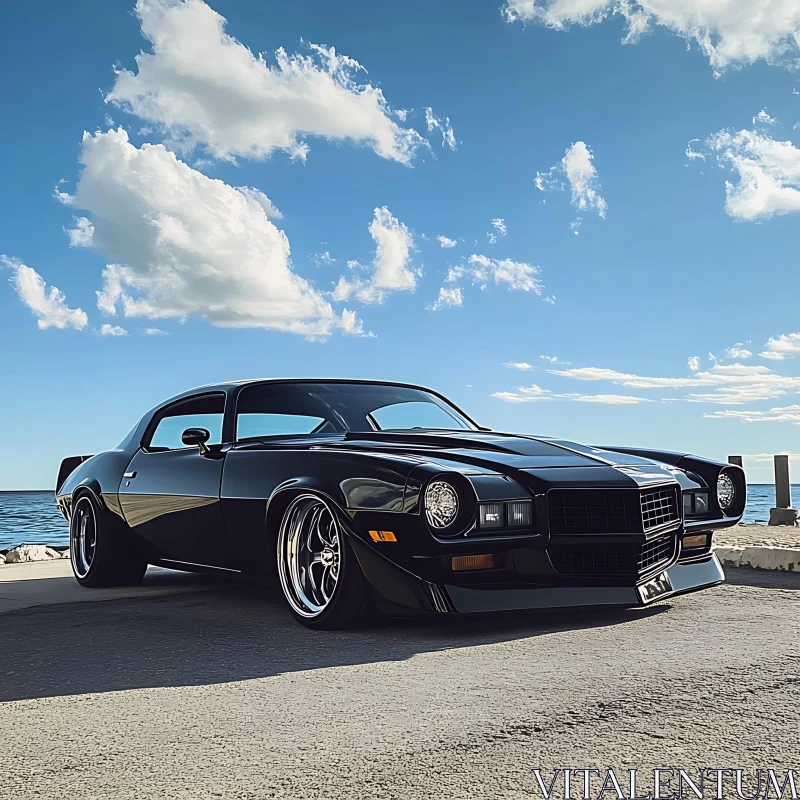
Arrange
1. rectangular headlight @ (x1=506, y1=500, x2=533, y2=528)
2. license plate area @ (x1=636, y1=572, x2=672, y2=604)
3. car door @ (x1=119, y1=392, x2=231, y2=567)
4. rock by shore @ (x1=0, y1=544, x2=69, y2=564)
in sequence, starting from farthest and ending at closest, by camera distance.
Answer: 1. rock by shore @ (x1=0, y1=544, x2=69, y2=564)
2. car door @ (x1=119, y1=392, x2=231, y2=567)
3. license plate area @ (x1=636, y1=572, x2=672, y2=604)
4. rectangular headlight @ (x1=506, y1=500, x2=533, y2=528)

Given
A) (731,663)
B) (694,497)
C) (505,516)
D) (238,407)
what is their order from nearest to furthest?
(731,663) → (505,516) → (694,497) → (238,407)

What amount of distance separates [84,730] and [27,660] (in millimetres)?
1283

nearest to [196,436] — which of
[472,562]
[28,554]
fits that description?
[472,562]

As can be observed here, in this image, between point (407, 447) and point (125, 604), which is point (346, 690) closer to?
point (407, 447)

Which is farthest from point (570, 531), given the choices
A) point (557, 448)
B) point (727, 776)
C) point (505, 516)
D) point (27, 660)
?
point (27, 660)

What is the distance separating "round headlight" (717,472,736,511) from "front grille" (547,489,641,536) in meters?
1.21

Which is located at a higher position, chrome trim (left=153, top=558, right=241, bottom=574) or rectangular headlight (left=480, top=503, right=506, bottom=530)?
rectangular headlight (left=480, top=503, right=506, bottom=530)

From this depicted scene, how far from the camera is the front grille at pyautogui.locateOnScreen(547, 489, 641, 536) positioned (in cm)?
432

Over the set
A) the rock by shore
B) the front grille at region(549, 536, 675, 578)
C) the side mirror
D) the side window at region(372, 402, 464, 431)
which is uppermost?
the side window at region(372, 402, 464, 431)

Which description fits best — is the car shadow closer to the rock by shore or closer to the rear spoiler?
the rear spoiler

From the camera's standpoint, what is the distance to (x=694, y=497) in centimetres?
521

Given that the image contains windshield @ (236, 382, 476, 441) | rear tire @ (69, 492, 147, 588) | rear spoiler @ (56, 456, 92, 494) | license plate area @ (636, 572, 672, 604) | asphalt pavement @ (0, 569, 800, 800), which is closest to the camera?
asphalt pavement @ (0, 569, 800, 800)

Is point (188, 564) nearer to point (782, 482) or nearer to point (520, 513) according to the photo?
point (520, 513)

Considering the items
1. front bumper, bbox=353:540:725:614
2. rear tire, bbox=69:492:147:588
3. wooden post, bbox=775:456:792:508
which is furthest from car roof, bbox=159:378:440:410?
wooden post, bbox=775:456:792:508
